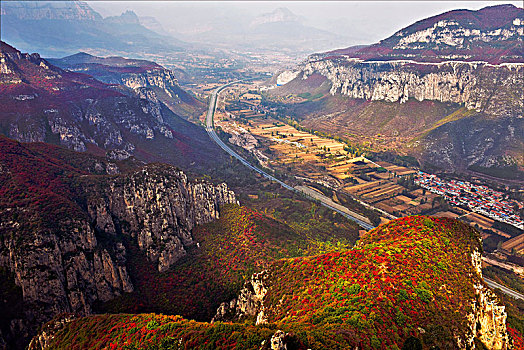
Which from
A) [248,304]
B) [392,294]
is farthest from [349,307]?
[248,304]

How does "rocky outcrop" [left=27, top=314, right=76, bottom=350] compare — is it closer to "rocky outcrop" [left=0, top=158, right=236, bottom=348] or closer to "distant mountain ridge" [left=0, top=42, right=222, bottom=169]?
"rocky outcrop" [left=0, top=158, right=236, bottom=348]

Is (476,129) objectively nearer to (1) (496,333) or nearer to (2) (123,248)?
(1) (496,333)

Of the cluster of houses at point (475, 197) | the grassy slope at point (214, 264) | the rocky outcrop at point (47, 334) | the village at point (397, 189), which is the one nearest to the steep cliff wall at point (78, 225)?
the grassy slope at point (214, 264)

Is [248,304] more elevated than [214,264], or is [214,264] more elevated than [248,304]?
[248,304]

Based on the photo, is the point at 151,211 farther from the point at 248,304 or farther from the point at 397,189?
the point at 397,189

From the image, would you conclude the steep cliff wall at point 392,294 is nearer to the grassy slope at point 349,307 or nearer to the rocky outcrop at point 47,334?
the grassy slope at point 349,307

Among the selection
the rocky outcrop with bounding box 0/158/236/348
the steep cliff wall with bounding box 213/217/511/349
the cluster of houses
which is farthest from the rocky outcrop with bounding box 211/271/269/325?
the cluster of houses
